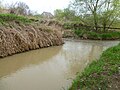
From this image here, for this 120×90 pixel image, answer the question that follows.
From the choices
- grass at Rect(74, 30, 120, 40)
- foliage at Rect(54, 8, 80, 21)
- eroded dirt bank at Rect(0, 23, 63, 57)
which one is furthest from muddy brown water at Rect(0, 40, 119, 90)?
foliage at Rect(54, 8, 80, 21)

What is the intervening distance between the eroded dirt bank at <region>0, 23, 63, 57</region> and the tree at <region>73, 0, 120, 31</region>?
32.1 feet

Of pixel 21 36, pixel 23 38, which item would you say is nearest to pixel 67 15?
pixel 23 38

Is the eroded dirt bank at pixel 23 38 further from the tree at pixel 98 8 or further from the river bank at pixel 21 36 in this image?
the tree at pixel 98 8

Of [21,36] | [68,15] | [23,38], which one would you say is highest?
[68,15]

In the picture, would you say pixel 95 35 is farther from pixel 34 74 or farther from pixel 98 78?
pixel 98 78

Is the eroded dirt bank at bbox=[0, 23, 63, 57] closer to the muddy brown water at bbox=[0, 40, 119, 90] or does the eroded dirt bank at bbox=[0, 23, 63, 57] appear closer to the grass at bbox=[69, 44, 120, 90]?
the muddy brown water at bbox=[0, 40, 119, 90]

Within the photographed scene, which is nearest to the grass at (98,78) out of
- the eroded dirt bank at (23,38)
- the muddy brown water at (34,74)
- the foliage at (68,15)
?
the muddy brown water at (34,74)

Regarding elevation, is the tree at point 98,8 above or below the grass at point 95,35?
above

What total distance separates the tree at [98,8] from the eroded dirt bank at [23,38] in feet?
32.1

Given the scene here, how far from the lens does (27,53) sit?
35.7ft

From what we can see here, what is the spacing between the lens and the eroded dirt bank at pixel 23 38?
32.0 feet

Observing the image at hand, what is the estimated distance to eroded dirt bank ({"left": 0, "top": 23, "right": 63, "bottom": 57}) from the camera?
384 inches

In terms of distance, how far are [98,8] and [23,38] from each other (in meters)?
14.6

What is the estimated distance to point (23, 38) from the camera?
430 inches
